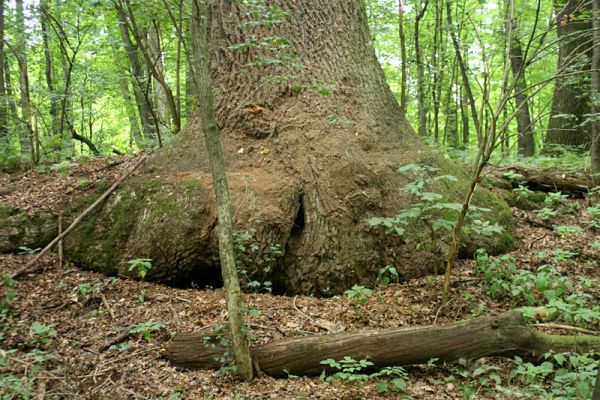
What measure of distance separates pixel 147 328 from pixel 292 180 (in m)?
2.31

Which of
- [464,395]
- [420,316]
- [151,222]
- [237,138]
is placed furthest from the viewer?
[237,138]

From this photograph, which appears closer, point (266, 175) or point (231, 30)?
point (266, 175)

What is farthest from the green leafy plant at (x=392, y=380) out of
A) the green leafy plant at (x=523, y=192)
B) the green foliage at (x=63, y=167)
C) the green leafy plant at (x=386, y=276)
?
the green foliage at (x=63, y=167)

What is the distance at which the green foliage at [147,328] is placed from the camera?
395 centimetres

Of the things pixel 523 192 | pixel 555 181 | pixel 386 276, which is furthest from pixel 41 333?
pixel 555 181

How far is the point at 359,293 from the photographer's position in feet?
14.1

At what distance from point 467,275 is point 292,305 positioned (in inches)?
86.3

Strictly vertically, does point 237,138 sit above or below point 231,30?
below

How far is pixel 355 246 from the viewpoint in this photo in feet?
16.4

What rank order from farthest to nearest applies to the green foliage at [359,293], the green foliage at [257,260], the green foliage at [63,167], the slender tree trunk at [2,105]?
the slender tree trunk at [2,105] < the green foliage at [63,167] < the green foliage at [257,260] < the green foliage at [359,293]

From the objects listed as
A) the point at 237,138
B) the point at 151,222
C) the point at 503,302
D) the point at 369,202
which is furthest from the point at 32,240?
the point at 503,302

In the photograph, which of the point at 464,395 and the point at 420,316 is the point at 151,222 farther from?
the point at 464,395

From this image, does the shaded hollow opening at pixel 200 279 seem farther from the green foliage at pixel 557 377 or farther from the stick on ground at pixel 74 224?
the green foliage at pixel 557 377

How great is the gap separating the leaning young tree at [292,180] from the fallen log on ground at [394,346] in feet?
3.79
